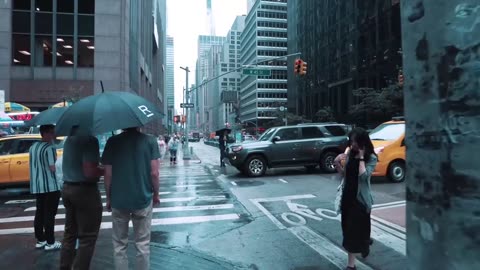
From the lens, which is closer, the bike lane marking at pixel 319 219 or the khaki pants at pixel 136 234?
the khaki pants at pixel 136 234

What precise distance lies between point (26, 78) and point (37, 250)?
30.3 meters

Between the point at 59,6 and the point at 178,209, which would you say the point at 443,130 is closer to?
the point at 178,209

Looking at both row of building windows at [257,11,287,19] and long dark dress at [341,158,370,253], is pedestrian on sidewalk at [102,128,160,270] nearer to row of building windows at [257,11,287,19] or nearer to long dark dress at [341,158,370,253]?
long dark dress at [341,158,370,253]

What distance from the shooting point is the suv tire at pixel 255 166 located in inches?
598

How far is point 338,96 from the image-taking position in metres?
57.9

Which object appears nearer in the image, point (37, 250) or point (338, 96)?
point (37, 250)

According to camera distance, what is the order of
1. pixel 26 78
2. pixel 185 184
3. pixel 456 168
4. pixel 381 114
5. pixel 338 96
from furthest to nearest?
pixel 338 96 < pixel 381 114 < pixel 26 78 < pixel 185 184 < pixel 456 168

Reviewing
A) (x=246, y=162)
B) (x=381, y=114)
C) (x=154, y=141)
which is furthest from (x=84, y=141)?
(x=381, y=114)

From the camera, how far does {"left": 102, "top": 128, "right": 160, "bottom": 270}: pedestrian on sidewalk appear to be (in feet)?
13.3

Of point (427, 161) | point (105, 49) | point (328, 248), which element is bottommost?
point (328, 248)

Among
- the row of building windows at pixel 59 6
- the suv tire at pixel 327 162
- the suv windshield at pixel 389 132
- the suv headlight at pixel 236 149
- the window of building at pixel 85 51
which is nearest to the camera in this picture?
the suv windshield at pixel 389 132

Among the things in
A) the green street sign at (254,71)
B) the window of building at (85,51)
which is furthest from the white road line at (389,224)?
the window of building at (85,51)

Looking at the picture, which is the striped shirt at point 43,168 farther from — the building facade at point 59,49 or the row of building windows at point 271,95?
the row of building windows at point 271,95

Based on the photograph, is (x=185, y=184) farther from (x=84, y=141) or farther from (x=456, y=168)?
(x=456, y=168)
